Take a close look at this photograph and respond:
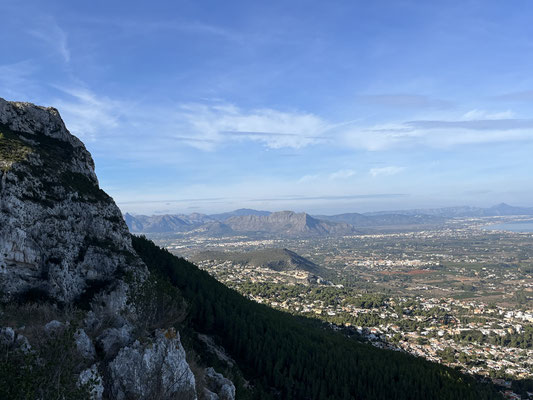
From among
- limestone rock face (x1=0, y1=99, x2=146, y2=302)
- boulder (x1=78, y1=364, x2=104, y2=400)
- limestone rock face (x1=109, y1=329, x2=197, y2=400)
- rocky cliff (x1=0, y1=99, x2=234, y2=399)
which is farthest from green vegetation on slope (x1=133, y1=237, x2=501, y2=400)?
boulder (x1=78, y1=364, x2=104, y2=400)

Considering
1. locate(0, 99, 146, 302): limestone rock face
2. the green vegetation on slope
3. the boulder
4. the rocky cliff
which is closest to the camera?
the boulder

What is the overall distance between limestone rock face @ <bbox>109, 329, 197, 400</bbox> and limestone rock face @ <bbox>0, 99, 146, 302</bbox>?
21.3 m

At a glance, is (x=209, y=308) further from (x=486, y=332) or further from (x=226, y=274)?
(x=226, y=274)

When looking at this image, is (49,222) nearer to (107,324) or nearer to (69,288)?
(69,288)

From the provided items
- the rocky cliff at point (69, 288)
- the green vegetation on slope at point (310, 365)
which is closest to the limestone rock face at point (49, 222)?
the rocky cliff at point (69, 288)

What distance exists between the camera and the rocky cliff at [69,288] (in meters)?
15.8

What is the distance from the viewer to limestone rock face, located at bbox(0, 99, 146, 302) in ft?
114

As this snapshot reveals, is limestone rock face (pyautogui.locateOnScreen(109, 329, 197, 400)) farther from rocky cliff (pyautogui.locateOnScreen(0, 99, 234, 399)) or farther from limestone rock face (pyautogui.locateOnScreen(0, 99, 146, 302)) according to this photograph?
limestone rock face (pyautogui.locateOnScreen(0, 99, 146, 302))

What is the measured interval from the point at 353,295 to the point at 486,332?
60.5 metres

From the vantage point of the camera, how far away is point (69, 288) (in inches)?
1490

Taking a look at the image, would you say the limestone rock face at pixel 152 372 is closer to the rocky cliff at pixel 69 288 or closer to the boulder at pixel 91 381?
the rocky cliff at pixel 69 288

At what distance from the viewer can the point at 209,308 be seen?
57.9 meters

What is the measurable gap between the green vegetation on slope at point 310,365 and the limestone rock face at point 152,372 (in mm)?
22855

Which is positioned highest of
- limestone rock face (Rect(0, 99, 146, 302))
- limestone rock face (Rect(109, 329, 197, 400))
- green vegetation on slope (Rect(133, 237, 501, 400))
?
limestone rock face (Rect(0, 99, 146, 302))
